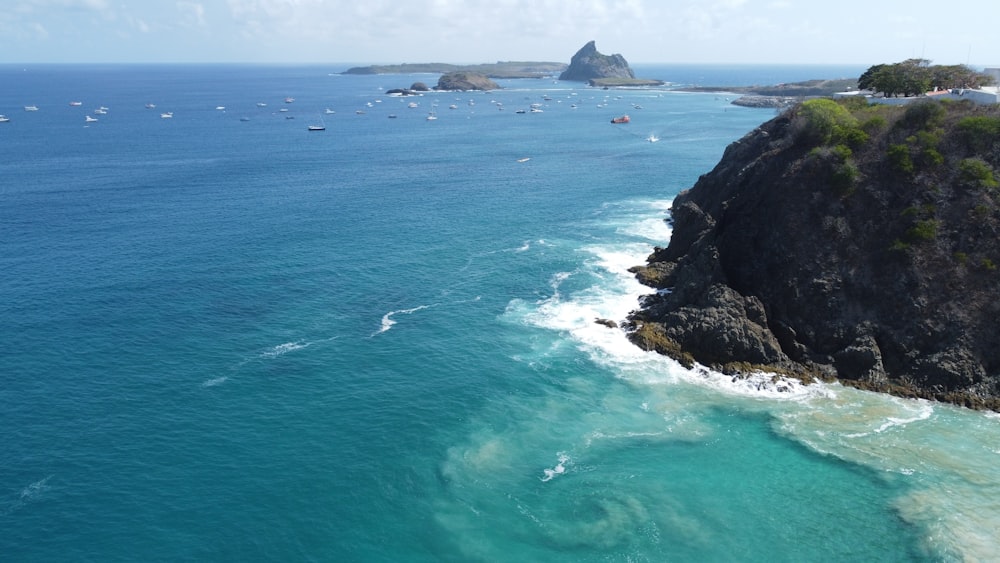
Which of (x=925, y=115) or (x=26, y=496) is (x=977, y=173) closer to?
(x=925, y=115)

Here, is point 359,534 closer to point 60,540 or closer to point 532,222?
point 60,540

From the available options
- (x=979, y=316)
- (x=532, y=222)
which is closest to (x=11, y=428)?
(x=532, y=222)

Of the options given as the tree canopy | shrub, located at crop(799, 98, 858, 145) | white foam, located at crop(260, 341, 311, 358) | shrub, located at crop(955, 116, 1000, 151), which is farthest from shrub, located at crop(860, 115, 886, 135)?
white foam, located at crop(260, 341, 311, 358)

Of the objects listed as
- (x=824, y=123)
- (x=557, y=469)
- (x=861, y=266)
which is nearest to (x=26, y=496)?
(x=557, y=469)

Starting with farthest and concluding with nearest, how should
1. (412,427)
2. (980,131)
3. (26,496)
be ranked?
(980,131)
(412,427)
(26,496)

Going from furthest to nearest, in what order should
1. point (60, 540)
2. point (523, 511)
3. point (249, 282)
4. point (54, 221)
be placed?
1. point (54, 221)
2. point (249, 282)
3. point (523, 511)
4. point (60, 540)

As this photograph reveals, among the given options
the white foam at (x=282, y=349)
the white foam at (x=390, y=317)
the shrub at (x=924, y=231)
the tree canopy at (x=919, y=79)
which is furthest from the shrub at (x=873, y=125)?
the white foam at (x=282, y=349)

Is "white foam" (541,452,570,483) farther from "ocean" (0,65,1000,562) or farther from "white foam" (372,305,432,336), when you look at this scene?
"white foam" (372,305,432,336)

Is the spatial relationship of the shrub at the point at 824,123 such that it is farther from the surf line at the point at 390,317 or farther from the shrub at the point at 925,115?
the surf line at the point at 390,317
